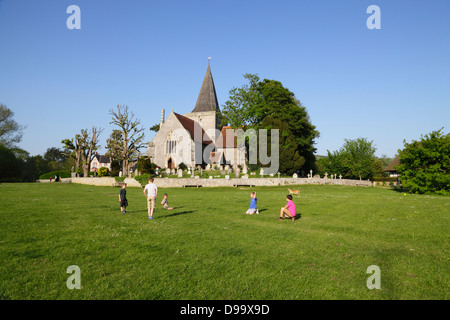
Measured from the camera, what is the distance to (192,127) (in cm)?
6631

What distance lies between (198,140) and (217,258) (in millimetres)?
57957

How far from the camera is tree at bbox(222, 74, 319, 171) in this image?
45.6m

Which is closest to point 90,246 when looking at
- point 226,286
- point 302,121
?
point 226,286

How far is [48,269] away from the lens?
221 inches

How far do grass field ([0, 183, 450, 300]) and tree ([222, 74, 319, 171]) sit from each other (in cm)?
3553

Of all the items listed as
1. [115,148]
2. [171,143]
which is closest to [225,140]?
[171,143]

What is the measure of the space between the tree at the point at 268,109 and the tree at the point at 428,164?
17.6 metres

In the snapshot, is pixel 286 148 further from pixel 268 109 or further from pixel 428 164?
pixel 428 164

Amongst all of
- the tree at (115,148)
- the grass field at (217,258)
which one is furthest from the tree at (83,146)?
the grass field at (217,258)

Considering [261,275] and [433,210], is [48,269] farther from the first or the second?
[433,210]

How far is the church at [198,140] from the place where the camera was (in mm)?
60688

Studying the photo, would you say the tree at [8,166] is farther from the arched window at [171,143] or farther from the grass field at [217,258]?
the grass field at [217,258]
